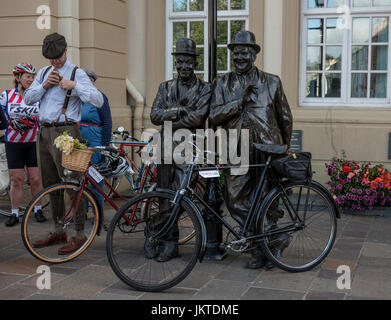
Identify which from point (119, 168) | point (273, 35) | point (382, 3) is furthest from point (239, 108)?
point (382, 3)

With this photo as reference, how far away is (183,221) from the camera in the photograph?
4535 mm

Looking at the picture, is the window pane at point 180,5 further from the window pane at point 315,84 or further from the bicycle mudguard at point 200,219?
the bicycle mudguard at point 200,219

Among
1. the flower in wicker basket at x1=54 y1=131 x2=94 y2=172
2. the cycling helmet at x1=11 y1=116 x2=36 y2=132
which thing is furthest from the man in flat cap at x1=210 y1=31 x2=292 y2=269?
the cycling helmet at x1=11 y1=116 x2=36 y2=132

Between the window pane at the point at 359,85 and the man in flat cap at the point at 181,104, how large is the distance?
4260 millimetres

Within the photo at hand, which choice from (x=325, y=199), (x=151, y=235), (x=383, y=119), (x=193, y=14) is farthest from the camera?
(x=193, y=14)

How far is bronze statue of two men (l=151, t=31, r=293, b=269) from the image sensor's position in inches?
189

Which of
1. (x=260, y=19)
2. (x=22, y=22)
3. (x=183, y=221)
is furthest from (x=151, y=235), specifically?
(x=260, y=19)

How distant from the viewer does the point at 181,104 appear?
499 cm

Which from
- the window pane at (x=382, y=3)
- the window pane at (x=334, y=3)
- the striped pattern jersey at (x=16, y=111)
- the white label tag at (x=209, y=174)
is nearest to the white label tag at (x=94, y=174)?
the white label tag at (x=209, y=174)

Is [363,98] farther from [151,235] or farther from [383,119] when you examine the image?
[151,235]

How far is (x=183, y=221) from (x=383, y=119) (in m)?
4.67

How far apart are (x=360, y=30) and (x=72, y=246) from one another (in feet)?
18.3

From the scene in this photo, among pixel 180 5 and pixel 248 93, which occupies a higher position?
pixel 180 5

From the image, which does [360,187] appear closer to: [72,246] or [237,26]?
[237,26]
